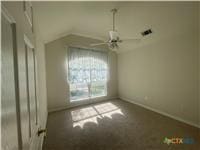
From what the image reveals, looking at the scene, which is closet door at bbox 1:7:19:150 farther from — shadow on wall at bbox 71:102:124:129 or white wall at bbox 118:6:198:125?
white wall at bbox 118:6:198:125

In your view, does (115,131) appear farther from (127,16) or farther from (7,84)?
(127,16)

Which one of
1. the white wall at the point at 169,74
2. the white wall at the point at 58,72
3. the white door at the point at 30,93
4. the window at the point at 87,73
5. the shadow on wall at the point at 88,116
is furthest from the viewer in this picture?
the window at the point at 87,73

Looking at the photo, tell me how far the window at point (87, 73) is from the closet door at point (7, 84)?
384cm

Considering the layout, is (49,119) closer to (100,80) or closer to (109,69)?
(100,80)

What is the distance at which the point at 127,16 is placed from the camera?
2.85 meters

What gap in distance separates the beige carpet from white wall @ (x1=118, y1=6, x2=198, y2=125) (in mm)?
434

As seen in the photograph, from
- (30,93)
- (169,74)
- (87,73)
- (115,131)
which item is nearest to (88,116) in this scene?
(115,131)

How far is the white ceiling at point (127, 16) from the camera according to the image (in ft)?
6.69

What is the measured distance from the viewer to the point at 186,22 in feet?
8.55

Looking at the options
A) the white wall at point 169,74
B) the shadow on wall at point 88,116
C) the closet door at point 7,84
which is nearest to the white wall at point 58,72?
the shadow on wall at point 88,116

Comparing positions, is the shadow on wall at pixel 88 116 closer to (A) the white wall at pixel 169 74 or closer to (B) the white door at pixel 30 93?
(A) the white wall at pixel 169 74

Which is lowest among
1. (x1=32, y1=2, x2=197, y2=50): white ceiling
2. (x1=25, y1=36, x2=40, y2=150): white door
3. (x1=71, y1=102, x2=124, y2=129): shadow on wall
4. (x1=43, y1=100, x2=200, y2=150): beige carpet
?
(x1=43, y1=100, x2=200, y2=150): beige carpet

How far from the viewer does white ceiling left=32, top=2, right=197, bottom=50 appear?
2.04 m

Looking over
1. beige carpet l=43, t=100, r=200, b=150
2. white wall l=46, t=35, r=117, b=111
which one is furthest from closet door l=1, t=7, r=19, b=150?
white wall l=46, t=35, r=117, b=111
